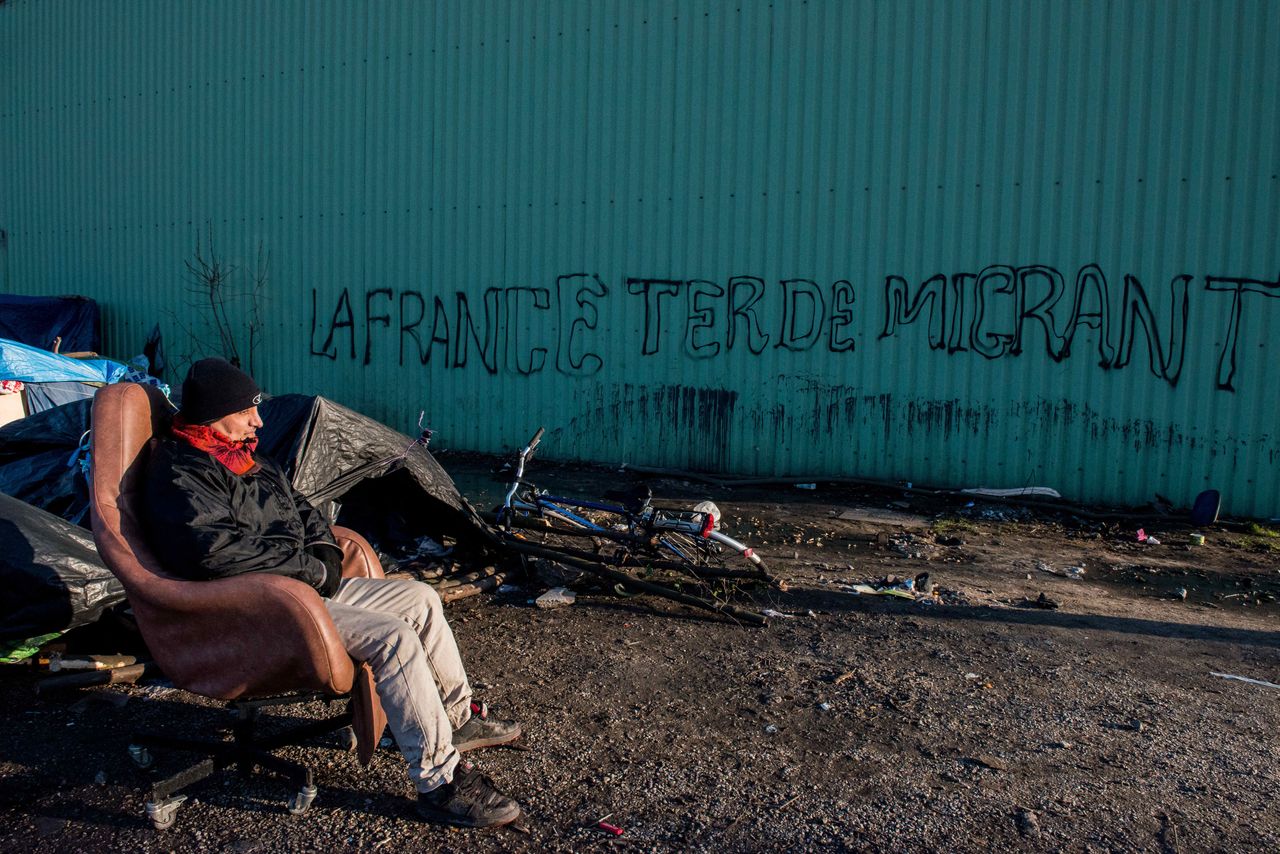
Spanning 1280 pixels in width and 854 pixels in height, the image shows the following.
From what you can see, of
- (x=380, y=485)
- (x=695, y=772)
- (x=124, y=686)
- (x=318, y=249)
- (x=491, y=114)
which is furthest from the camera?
(x=318, y=249)

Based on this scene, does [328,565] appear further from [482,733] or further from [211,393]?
[482,733]

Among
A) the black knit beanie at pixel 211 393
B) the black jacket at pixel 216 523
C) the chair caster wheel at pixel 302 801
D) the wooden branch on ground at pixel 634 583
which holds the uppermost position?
the black knit beanie at pixel 211 393

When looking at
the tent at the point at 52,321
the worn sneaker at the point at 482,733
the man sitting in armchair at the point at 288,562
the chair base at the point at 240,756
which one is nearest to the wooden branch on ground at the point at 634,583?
the worn sneaker at the point at 482,733

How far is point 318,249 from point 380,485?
825 cm

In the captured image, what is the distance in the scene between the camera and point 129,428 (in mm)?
3590

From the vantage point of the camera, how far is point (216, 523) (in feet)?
11.4

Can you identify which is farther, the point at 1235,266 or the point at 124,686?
the point at 1235,266

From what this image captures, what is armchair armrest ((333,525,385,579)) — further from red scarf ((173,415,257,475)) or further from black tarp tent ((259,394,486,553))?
black tarp tent ((259,394,486,553))

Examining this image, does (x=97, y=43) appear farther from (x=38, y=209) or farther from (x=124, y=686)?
(x=124, y=686)

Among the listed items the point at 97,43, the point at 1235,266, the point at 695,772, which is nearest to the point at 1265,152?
the point at 1235,266

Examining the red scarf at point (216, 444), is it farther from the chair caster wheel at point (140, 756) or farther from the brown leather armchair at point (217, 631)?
the chair caster wheel at point (140, 756)

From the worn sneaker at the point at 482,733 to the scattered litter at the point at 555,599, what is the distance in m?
1.74

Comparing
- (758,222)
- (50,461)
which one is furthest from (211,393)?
Result: (758,222)

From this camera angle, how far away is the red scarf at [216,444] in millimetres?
3682
